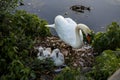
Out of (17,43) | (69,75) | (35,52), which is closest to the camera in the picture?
(69,75)

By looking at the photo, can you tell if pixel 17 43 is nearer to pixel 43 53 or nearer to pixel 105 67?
pixel 43 53

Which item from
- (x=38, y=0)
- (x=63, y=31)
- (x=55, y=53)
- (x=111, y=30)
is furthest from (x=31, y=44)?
(x=38, y=0)

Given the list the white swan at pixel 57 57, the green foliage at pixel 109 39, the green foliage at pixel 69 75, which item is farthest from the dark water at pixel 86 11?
the green foliage at pixel 69 75

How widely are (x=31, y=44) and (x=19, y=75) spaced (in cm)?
77

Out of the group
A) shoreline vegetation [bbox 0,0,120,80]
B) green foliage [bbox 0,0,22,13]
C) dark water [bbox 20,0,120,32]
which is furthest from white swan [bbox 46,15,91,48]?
dark water [bbox 20,0,120,32]

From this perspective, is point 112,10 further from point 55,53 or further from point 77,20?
point 55,53

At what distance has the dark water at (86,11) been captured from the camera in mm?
8430

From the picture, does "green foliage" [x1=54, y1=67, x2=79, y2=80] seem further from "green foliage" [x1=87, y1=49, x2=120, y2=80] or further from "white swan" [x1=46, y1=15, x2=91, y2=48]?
"white swan" [x1=46, y1=15, x2=91, y2=48]

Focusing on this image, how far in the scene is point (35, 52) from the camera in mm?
6594

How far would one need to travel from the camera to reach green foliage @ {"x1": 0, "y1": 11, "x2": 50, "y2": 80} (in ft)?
19.2

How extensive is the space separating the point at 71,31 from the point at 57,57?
0.84 meters

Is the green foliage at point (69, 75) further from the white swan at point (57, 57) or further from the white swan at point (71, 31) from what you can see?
the white swan at point (71, 31)

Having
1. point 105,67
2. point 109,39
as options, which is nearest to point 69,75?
point 105,67

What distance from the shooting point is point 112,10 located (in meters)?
8.86
